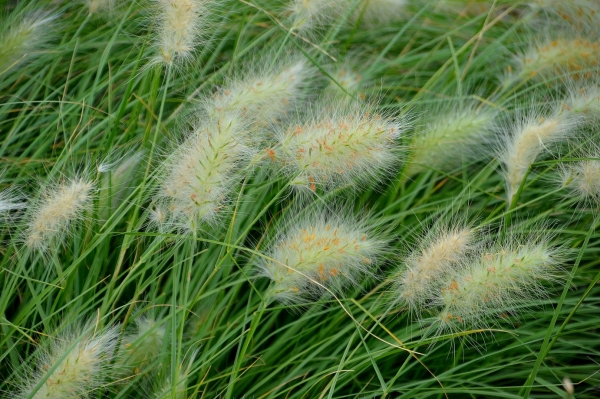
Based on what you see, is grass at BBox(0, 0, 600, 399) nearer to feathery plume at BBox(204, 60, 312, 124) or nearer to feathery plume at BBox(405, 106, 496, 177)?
feathery plume at BBox(405, 106, 496, 177)

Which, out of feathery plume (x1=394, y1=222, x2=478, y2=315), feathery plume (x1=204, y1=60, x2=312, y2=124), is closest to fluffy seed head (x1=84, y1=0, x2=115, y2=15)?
feathery plume (x1=204, y1=60, x2=312, y2=124)

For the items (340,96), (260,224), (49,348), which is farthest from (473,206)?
(49,348)

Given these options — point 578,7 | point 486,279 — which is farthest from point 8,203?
point 578,7

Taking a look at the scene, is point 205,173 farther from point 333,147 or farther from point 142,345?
point 142,345

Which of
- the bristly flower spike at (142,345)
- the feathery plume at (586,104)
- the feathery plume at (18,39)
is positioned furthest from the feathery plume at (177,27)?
the feathery plume at (586,104)

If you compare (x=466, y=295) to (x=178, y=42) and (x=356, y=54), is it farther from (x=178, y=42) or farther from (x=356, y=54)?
(x=356, y=54)

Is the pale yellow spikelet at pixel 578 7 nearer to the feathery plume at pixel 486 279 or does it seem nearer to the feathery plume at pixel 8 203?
the feathery plume at pixel 486 279
